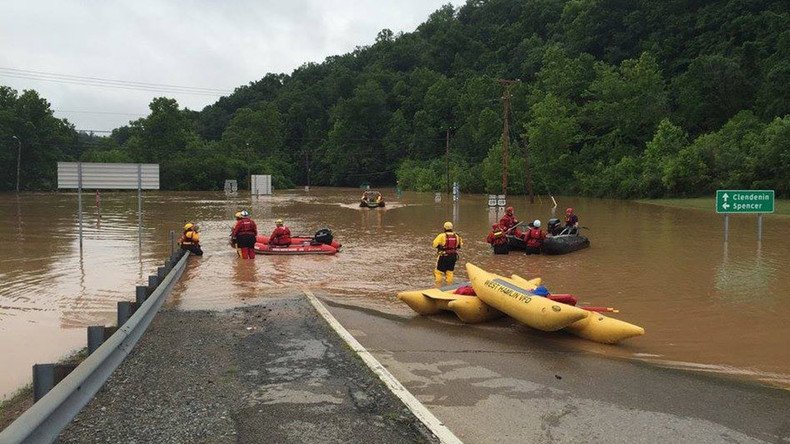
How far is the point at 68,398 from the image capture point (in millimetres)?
3566

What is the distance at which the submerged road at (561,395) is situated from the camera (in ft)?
15.1

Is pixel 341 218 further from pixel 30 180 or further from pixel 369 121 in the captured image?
pixel 369 121

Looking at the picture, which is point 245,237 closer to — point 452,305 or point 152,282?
point 152,282

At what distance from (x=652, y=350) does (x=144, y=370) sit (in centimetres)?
599

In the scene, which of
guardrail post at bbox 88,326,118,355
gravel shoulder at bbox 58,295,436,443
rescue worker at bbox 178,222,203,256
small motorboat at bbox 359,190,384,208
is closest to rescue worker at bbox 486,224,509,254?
rescue worker at bbox 178,222,203,256

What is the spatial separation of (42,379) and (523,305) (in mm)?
5757

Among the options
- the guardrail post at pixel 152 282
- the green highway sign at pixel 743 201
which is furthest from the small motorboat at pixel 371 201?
the guardrail post at pixel 152 282

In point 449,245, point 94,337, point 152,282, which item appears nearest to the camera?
point 94,337

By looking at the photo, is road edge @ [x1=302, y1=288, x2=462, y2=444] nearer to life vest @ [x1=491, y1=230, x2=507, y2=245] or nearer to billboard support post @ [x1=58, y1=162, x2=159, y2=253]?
life vest @ [x1=491, y1=230, x2=507, y2=245]

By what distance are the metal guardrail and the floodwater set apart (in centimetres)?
225

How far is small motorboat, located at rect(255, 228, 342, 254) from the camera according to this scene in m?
17.1

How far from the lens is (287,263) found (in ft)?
51.5

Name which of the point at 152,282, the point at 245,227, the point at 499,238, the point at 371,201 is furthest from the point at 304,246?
the point at 371,201

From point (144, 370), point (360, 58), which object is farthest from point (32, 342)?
point (360, 58)
